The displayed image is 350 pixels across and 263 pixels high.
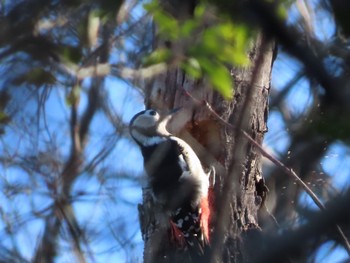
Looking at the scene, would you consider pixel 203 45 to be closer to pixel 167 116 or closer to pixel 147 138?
pixel 167 116

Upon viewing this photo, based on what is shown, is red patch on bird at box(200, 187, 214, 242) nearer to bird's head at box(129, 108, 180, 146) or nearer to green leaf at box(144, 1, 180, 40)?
bird's head at box(129, 108, 180, 146)

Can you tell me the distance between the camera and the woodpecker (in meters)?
3.88

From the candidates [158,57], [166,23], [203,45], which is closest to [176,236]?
[158,57]

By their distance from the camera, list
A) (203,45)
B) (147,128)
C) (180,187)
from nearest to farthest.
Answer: (203,45) → (180,187) → (147,128)

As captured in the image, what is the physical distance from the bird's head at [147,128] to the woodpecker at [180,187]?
0.01 metres

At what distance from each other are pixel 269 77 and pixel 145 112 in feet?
2.71

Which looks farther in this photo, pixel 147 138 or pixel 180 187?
pixel 147 138

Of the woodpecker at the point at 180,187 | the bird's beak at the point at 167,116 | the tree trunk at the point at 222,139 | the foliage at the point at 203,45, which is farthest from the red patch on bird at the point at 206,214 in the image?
the foliage at the point at 203,45

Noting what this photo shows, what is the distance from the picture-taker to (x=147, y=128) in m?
4.55

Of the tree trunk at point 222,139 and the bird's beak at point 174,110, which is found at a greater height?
the bird's beak at point 174,110

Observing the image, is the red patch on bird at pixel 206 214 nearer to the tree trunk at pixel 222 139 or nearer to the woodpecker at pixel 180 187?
the woodpecker at pixel 180 187

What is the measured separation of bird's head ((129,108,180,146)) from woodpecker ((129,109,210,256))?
10 millimetres

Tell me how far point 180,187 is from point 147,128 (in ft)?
1.87

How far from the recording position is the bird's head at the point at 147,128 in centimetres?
438
